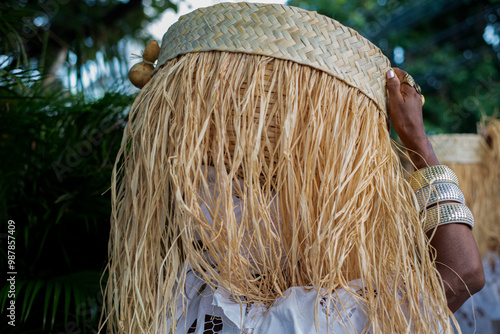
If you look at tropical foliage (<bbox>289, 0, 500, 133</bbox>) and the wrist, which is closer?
the wrist

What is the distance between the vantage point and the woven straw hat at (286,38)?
27.2 inches

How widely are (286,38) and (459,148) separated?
5.16 ft

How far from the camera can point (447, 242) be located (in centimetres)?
70

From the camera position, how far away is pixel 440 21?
5.48 meters

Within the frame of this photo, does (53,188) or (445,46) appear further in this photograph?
(445,46)

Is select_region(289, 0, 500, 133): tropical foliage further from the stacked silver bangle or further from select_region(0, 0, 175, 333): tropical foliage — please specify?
the stacked silver bangle

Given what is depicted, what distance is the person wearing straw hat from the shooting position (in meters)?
0.66

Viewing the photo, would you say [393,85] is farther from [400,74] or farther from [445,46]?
[445,46]

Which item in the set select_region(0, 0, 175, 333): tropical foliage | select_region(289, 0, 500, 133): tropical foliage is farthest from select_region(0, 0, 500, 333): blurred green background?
select_region(289, 0, 500, 133): tropical foliage

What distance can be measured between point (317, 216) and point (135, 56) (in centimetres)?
53

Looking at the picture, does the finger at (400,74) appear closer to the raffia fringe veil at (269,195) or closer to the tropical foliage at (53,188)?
the raffia fringe veil at (269,195)

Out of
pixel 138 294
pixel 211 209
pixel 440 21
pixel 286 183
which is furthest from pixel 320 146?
pixel 440 21

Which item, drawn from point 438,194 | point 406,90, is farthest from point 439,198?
point 406,90

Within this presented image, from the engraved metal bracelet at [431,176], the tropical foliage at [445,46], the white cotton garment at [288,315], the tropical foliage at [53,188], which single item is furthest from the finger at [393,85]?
the tropical foliage at [445,46]
